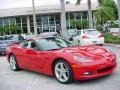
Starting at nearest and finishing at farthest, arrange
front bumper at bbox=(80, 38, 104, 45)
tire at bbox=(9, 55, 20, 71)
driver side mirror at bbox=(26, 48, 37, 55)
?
driver side mirror at bbox=(26, 48, 37, 55), tire at bbox=(9, 55, 20, 71), front bumper at bbox=(80, 38, 104, 45)

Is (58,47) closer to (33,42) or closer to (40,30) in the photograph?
(33,42)

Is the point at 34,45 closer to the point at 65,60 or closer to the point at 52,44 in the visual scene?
the point at 52,44

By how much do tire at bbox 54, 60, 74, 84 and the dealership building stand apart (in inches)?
1853

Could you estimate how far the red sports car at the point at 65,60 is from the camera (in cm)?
728

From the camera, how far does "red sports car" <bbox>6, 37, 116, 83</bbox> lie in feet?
23.9

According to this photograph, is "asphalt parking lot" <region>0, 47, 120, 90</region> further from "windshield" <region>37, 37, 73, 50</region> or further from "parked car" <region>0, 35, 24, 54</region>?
"parked car" <region>0, 35, 24, 54</region>

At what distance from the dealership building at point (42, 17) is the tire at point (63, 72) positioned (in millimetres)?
47064

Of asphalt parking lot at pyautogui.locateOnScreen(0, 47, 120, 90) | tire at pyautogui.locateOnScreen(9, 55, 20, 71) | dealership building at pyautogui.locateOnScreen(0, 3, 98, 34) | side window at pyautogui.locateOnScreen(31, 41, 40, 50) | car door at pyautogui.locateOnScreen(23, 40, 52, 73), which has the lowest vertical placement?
asphalt parking lot at pyautogui.locateOnScreen(0, 47, 120, 90)

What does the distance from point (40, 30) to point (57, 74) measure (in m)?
48.6

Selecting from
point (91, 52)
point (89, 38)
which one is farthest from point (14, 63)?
point (89, 38)

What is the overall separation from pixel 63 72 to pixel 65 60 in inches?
14.8

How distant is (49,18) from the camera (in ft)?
187

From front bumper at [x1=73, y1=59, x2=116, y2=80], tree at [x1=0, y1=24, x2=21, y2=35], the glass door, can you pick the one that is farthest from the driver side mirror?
the glass door

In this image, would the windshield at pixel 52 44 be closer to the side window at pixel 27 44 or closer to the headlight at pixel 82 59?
the side window at pixel 27 44
